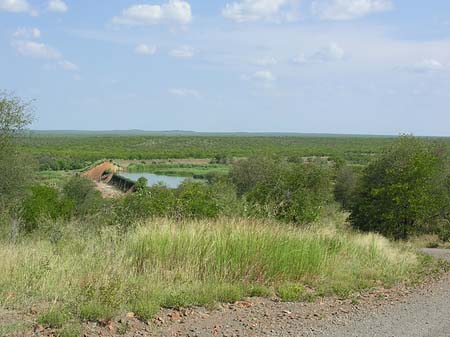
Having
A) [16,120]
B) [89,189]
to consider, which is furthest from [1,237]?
[89,189]

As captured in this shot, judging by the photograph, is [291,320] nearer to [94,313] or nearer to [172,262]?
[172,262]

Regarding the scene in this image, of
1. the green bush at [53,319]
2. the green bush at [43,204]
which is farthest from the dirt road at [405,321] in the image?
the green bush at [43,204]

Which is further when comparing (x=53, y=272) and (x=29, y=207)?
(x=29, y=207)

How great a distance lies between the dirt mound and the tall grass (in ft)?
236

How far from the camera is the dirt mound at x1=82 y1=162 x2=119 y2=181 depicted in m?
83.4

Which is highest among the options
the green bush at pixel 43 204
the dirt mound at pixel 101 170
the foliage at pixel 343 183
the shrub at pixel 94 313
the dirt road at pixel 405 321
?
the shrub at pixel 94 313

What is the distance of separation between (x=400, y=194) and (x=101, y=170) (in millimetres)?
67190

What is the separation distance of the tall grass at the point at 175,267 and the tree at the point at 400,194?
1969 centimetres

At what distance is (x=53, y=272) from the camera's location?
7.59 metres

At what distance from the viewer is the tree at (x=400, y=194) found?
30125 millimetres

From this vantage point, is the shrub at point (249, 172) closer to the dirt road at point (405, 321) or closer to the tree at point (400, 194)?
the tree at point (400, 194)

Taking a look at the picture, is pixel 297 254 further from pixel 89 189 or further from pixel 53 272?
pixel 89 189

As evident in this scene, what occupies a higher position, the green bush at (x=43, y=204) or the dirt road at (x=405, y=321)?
the dirt road at (x=405, y=321)

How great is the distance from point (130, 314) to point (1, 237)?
16.4 ft
